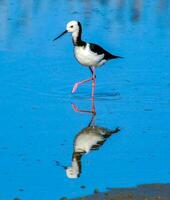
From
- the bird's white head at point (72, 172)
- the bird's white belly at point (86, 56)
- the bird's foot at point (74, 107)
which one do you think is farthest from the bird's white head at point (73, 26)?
the bird's white head at point (72, 172)

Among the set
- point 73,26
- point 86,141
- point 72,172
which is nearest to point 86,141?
point 86,141

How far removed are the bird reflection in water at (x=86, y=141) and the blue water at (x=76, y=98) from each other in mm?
65

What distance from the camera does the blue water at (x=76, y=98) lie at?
295 inches

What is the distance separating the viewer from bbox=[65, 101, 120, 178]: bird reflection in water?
7647 mm

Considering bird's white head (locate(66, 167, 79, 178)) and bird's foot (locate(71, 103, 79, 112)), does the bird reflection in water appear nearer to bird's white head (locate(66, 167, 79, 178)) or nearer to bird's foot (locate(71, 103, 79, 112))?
bird's white head (locate(66, 167, 79, 178))

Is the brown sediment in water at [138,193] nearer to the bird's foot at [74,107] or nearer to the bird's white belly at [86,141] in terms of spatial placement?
the bird's white belly at [86,141]

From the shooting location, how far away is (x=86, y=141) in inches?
338

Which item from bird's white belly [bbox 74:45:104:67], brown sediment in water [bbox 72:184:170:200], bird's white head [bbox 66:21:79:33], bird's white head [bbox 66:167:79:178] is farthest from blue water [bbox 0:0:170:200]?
bird's white head [bbox 66:21:79:33]

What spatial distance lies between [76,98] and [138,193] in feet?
12.3

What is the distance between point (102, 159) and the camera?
314 inches

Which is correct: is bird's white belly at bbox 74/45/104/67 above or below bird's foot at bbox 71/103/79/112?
A: above

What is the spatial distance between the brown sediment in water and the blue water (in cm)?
18

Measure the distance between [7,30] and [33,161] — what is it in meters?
6.85

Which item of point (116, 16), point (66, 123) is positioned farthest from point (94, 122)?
point (116, 16)
